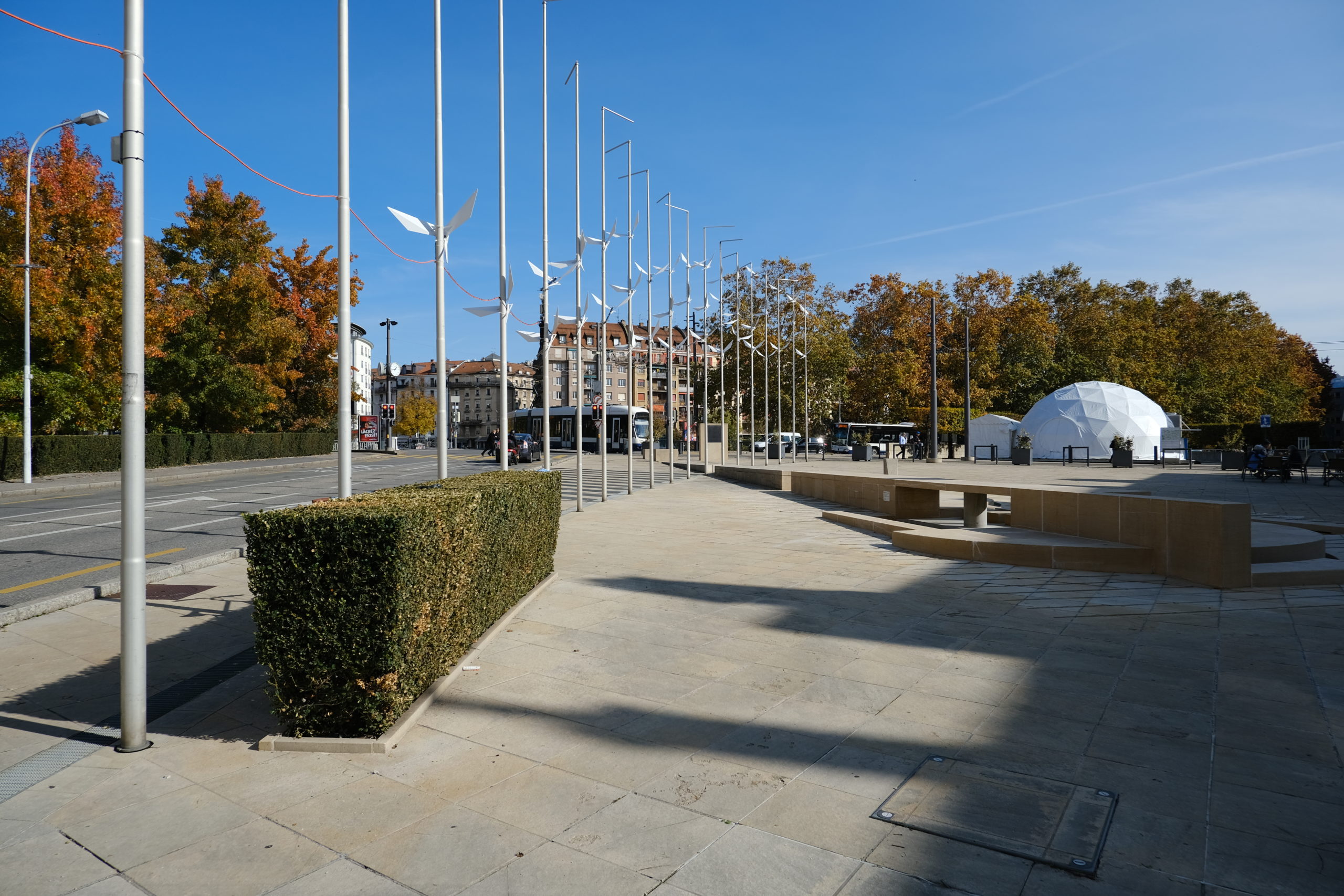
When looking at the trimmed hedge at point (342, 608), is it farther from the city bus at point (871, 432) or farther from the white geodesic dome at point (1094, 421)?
the city bus at point (871, 432)

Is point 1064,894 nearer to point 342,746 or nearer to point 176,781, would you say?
point 342,746

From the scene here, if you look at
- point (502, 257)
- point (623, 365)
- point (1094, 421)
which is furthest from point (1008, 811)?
point (623, 365)

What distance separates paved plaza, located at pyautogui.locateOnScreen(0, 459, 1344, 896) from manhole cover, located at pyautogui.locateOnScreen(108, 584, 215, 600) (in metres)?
0.60

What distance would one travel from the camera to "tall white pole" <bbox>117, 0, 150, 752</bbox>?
454cm

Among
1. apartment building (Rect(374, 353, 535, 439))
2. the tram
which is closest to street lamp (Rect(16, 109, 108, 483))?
the tram

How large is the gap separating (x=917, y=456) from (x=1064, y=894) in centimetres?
4680

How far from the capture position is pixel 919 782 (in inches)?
161

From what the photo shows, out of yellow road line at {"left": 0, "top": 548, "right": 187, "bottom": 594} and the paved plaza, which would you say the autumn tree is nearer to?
yellow road line at {"left": 0, "top": 548, "right": 187, "bottom": 594}

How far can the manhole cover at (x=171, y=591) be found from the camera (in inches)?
352

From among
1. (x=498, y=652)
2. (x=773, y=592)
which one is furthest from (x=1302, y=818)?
(x=773, y=592)

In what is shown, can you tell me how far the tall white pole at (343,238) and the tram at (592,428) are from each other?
45767 mm

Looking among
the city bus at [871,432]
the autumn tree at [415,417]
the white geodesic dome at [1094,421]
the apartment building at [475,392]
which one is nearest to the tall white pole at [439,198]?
the white geodesic dome at [1094,421]

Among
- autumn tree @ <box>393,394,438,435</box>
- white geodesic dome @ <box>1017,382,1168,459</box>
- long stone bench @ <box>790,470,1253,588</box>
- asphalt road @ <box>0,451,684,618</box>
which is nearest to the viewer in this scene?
long stone bench @ <box>790,470,1253,588</box>

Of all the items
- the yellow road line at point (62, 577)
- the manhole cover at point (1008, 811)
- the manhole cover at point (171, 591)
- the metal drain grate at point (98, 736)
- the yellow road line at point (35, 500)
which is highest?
the yellow road line at point (35, 500)
